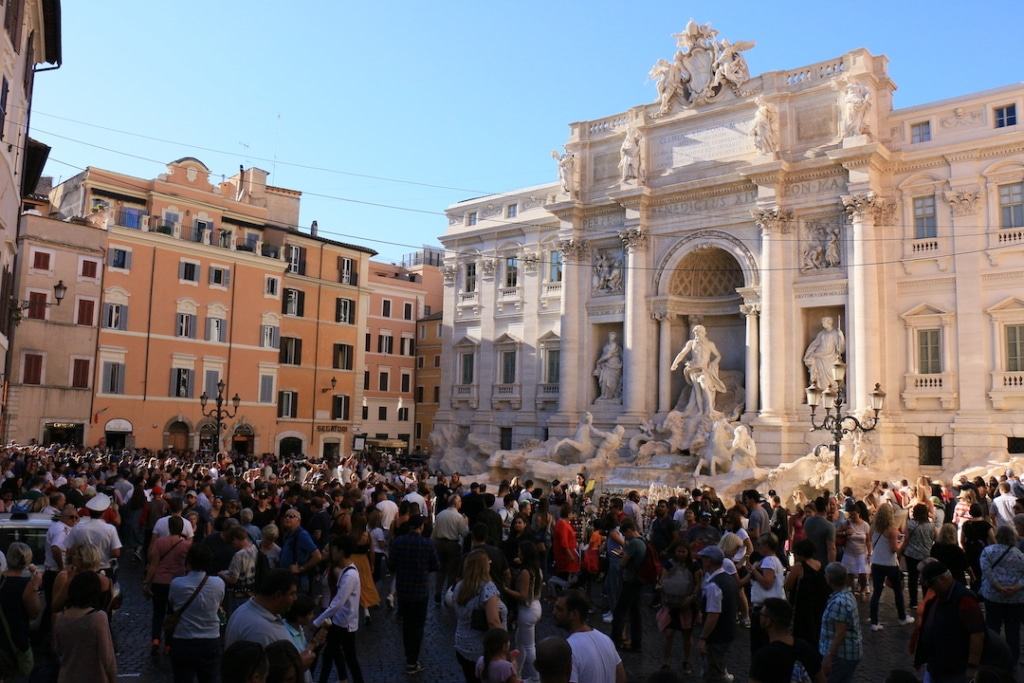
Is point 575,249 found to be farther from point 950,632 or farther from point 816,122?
point 950,632

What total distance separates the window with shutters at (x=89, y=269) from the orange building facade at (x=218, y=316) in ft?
1.81

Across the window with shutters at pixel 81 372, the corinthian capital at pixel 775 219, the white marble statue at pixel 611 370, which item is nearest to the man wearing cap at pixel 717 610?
the corinthian capital at pixel 775 219

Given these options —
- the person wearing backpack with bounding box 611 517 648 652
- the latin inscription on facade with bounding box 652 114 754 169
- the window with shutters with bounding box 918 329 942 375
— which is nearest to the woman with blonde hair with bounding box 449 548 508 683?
the person wearing backpack with bounding box 611 517 648 652

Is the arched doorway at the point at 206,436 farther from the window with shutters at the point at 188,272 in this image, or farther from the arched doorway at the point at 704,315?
the arched doorway at the point at 704,315

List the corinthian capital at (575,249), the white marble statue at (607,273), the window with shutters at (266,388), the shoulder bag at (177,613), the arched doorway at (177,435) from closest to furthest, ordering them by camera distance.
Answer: the shoulder bag at (177,613) < the white marble statue at (607,273) < the corinthian capital at (575,249) < the arched doorway at (177,435) < the window with shutters at (266,388)

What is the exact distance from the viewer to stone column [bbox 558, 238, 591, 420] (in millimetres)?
31984

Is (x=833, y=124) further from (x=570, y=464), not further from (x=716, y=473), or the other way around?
(x=570, y=464)

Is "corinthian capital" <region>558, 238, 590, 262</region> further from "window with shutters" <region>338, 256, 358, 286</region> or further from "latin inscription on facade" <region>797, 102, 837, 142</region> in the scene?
"window with shutters" <region>338, 256, 358, 286</region>

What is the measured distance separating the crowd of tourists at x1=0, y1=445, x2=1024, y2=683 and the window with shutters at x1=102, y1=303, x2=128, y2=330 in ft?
71.3

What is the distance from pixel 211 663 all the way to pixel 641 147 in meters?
27.0

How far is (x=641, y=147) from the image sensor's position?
3069 cm

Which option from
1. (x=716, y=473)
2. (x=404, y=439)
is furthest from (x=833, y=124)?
(x=404, y=439)

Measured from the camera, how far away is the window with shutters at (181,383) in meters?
36.6

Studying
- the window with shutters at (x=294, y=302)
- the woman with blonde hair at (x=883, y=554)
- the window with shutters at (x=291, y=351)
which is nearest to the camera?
the woman with blonde hair at (x=883, y=554)
